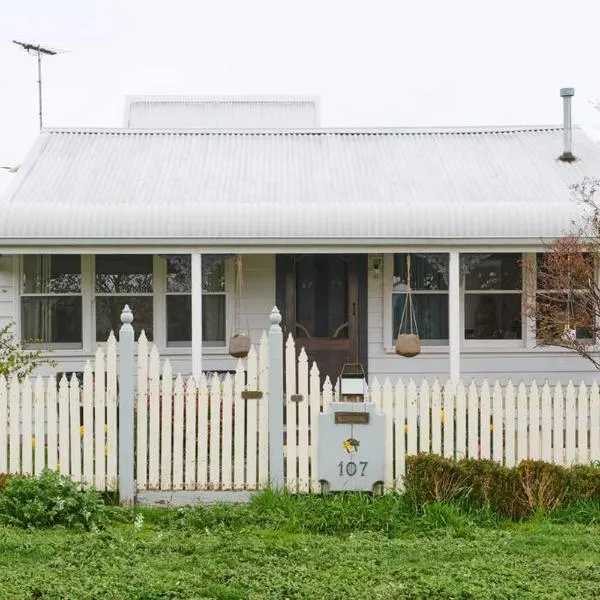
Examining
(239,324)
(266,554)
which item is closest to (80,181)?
(239,324)

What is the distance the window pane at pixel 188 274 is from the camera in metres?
13.5

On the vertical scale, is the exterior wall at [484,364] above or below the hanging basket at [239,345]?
below

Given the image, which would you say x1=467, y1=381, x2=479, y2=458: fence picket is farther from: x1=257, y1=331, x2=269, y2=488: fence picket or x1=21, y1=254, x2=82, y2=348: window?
x1=21, y1=254, x2=82, y2=348: window

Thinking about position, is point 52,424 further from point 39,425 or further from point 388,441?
point 388,441

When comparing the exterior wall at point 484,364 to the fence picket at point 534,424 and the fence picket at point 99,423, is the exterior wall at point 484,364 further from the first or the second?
the fence picket at point 99,423

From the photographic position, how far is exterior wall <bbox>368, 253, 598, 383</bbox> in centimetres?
1337

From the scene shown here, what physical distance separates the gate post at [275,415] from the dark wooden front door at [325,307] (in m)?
5.28

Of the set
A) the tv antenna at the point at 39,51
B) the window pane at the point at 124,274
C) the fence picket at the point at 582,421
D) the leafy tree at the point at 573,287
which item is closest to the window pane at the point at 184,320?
the window pane at the point at 124,274

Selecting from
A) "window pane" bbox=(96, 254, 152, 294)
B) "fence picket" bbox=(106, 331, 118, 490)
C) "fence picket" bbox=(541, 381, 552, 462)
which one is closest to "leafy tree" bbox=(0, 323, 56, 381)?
"window pane" bbox=(96, 254, 152, 294)

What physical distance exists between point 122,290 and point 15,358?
2.15 metres

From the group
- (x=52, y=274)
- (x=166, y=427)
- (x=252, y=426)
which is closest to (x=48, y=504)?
(x=166, y=427)

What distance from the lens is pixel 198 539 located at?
6.86m

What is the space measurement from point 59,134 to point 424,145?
6.30 metres

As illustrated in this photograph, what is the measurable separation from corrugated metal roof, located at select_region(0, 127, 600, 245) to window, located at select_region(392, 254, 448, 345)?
3.75 feet
